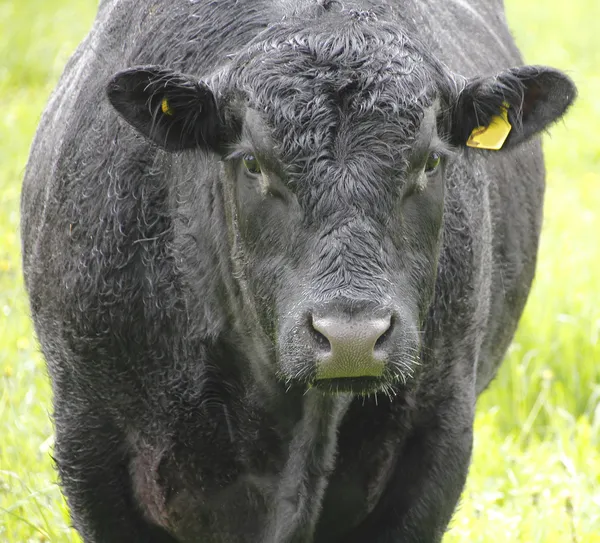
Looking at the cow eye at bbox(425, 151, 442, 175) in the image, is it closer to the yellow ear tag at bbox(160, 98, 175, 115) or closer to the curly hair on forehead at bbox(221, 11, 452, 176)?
the curly hair on forehead at bbox(221, 11, 452, 176)

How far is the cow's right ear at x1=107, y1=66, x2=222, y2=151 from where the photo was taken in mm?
3650

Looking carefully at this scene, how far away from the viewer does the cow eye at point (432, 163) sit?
145 inches

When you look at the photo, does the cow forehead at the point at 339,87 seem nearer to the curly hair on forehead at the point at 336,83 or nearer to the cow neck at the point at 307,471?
the curly hair on forehead at the point at 336,83

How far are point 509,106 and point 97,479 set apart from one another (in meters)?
1.88

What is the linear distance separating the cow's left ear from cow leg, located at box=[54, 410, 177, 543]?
1.56 m

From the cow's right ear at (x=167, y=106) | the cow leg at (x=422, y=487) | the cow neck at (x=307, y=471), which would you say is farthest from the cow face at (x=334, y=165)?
the cow leg at (x=422, y=487)

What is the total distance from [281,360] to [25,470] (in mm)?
2226

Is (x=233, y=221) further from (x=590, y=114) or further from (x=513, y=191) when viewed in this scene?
(x=590, y=114)

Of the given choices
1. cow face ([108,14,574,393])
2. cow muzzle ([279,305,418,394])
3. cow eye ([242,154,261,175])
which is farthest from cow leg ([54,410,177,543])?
cow eye ([242,154,261,175])

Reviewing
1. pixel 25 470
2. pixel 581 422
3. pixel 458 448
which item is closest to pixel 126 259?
pixel 458 448

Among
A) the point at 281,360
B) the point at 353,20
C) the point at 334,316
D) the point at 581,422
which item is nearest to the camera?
the point at 334,316

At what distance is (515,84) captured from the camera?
3.90 meters

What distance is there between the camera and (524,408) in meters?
6.65

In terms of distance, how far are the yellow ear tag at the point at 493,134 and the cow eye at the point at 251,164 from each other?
0.81m
